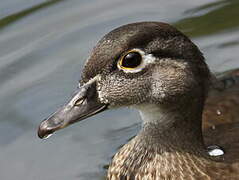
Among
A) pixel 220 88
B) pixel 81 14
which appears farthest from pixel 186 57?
pixel 81 14

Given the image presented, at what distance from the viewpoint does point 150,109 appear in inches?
178

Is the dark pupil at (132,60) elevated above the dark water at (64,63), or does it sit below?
above

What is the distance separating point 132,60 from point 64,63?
2607mm

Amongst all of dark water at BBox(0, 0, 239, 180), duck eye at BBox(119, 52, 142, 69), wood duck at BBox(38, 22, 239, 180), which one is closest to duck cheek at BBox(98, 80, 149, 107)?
wood duck at BBox(38, 22, 239, 180)

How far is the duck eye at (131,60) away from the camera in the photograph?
4.29m

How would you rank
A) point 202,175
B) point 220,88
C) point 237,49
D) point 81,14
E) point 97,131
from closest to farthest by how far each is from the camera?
point 202,175 → point 220,88 → point 97,131 → point 237,49 → point 81,14

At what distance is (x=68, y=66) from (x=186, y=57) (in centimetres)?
255

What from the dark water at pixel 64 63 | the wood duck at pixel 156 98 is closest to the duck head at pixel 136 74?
the wood duck at pixel 156 98

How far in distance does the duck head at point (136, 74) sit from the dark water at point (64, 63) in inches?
58.6

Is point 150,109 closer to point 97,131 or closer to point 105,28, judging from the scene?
point 97,131

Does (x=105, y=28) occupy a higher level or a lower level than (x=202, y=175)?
higher

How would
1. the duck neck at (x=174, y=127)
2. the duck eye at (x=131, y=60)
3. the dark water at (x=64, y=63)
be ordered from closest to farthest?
the duck eye at (x=131, y=60), the duck neck at (x=174, y=127), the dark water at (x=64, y=63)

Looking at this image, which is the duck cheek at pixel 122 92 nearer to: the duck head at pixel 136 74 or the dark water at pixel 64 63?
the duck head at pixel 136 74

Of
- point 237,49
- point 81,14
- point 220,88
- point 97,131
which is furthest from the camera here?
point 81,14
